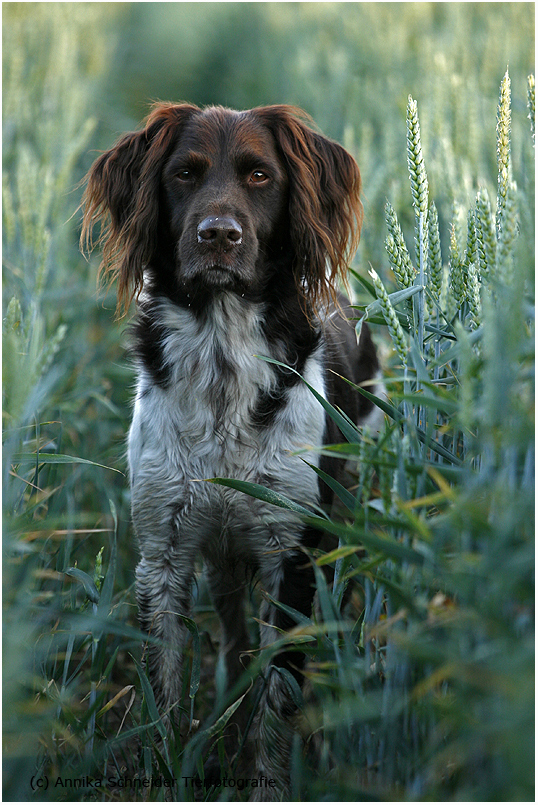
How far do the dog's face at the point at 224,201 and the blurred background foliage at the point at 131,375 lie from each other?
20.0 inches

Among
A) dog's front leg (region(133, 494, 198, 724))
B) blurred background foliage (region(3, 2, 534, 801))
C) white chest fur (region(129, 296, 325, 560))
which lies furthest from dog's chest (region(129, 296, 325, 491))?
blurred background foliage (region(3, 2, 534, 801))

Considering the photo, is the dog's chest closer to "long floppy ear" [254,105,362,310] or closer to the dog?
the dog

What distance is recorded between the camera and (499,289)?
1.49 m

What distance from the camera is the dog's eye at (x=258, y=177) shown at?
7.70ft

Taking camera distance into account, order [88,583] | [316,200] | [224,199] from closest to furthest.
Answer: [88,583], [224,199], [316,200]

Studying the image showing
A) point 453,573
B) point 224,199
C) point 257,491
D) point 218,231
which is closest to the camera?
point 453,573

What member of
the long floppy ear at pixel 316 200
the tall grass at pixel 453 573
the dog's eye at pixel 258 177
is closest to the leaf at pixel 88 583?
the tall grass at pixel 453 573

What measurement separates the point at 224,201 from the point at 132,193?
1.57 ft

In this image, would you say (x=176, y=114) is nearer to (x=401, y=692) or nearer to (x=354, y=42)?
(x=401, y=692)

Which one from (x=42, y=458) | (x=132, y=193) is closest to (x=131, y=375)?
(x=132, y=193)

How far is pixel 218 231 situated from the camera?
2078 millimetres

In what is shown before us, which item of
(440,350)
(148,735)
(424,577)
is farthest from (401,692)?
(440,350)

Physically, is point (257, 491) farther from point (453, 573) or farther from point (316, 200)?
point (316, 200)

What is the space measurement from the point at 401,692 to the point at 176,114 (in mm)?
1986
